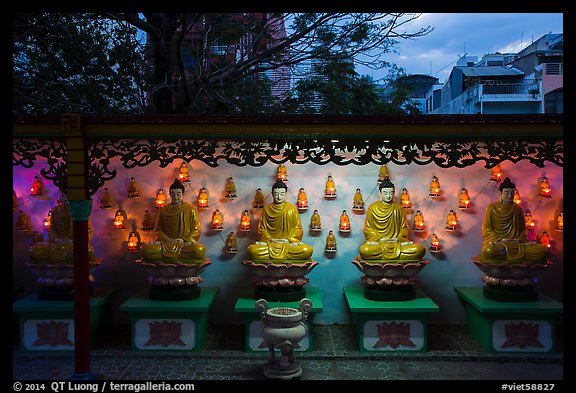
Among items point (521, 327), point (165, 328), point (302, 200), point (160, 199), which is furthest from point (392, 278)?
point (160, 199)

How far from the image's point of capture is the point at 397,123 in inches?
271

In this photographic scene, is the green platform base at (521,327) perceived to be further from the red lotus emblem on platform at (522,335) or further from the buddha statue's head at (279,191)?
the buddha statue's head at (279,191)

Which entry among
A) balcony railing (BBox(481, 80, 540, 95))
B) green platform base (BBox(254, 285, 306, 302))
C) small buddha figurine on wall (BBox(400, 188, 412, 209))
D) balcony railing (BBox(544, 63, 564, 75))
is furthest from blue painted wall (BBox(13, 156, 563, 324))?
balcony railing (BBox(544, 63, 564, 75))

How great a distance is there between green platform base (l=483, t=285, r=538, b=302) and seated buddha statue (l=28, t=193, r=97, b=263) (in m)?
6.86

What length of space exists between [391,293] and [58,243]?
570cm

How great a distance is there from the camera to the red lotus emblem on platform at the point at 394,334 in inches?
332

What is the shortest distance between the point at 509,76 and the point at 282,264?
11775 mm

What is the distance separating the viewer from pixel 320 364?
8.05m

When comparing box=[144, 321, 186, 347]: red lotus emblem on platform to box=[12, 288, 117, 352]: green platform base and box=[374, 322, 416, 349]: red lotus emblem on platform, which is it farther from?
box=[374, 322, 416, 349]: red lotus emblem on platform

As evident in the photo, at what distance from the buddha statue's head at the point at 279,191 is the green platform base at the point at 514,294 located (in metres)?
3.91

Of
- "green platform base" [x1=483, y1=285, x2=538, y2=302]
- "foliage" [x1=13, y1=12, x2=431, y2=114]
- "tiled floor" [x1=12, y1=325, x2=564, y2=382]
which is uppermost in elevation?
"foliage" [x1=13, y1=12, x2=431, y2=114]

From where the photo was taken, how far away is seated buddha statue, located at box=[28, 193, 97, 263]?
29.1ft

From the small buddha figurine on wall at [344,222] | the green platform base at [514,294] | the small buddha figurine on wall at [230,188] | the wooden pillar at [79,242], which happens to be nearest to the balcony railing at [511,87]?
the small buddha figurine on wall at [344,222]

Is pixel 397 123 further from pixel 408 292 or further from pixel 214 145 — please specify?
pixel 408 292
